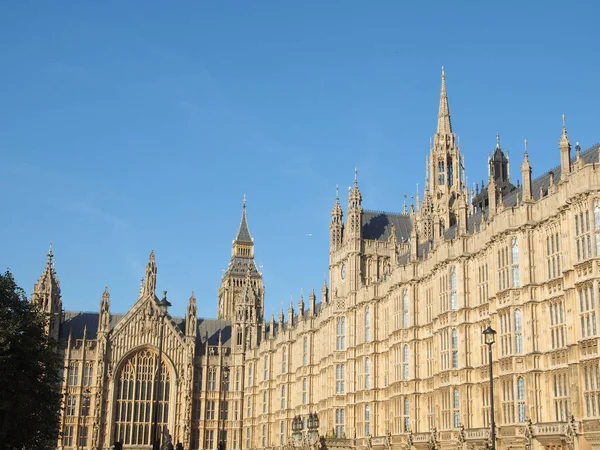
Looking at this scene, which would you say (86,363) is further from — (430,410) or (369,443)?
(430,410)

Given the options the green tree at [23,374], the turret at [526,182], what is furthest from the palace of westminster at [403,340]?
the green tree at [23,374]

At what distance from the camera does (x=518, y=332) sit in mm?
54281

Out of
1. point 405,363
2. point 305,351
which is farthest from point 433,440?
point 305,351

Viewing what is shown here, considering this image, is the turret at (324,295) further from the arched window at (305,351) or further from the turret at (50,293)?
the turret at (50,293)

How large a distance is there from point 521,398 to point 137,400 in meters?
73.8

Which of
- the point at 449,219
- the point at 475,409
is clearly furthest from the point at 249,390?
the point at 475,409

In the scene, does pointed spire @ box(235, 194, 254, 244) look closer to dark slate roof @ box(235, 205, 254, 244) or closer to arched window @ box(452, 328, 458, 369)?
dark slate roof @ box(235, 205, 254, 244)

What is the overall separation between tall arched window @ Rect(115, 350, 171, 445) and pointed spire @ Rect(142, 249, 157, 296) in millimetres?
8563

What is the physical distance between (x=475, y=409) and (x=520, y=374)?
7293mm

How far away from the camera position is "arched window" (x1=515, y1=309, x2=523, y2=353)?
5409 centimetres

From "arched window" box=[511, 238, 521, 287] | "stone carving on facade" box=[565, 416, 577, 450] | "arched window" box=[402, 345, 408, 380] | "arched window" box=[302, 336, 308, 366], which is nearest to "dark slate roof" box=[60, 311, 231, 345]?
"arched window" box=[302, 336, 308, 366]

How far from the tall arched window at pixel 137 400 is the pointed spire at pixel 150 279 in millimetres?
8563

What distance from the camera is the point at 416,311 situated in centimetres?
7181

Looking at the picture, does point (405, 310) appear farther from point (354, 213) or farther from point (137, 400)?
point (137, 400)
